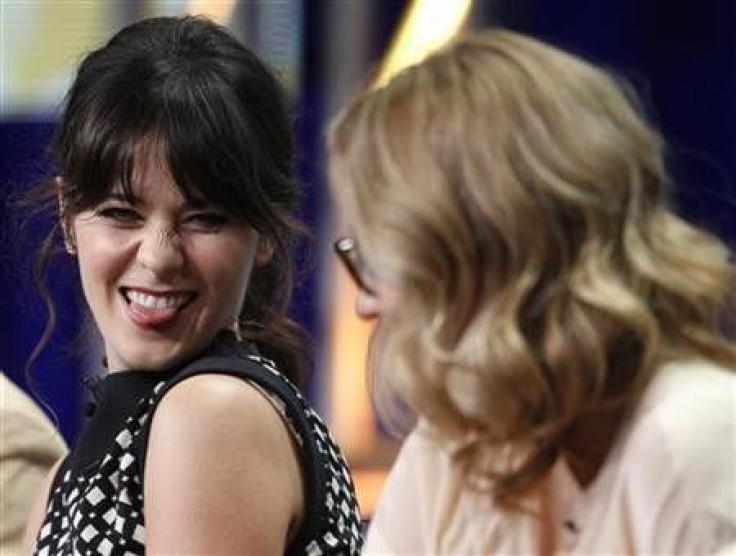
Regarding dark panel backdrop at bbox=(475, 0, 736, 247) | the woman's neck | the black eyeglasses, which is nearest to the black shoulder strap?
the black eyeglasses

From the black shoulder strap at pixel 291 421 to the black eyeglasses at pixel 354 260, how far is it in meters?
0.28

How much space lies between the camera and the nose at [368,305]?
169cm

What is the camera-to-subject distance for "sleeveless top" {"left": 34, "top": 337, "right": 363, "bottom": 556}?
1982 millimetres

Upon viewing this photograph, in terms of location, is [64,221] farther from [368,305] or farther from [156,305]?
[368,305]

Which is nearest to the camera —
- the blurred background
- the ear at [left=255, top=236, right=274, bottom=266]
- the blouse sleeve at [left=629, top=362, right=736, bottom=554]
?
the blouse sleeve at [left=629, top=362, right=736, bottom=554]

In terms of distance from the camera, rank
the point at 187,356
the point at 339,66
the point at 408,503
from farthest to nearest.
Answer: the point at 339,66 → the point at 187,356 → the point at 408,503

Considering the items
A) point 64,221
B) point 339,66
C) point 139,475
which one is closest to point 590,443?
point 139,475

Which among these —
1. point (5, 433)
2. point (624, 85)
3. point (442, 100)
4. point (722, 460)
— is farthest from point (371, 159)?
point (5, 433)

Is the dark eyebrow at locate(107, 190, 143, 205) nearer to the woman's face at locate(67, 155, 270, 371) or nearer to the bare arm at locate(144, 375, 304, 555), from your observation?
the woman's face at locate(67, 155, 270, 371)

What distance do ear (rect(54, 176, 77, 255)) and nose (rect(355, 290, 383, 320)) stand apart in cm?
56

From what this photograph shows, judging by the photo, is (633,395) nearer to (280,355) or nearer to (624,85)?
(624,85)

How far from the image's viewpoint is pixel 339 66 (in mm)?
4047

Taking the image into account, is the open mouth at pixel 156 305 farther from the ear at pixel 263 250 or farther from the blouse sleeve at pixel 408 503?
the blouse sleeve at pixel 408 503

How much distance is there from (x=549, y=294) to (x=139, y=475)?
1.86ft
